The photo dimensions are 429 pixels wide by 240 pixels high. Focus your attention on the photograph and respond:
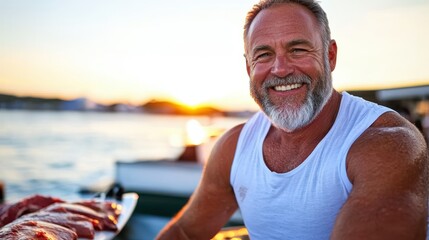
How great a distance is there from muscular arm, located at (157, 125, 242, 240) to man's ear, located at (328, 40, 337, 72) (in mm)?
666

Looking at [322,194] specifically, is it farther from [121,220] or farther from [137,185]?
[137,185]

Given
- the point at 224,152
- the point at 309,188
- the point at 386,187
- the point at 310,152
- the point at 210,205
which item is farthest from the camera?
the point at 210,205

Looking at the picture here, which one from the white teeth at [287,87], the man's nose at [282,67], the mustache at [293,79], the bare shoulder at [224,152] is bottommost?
the bare shoulder at [224,152]

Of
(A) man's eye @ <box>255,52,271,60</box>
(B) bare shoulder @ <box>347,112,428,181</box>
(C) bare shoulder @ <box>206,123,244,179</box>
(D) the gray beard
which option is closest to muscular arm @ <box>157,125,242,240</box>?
(C) bare shoulder @ <box>206,123,244,179</box>

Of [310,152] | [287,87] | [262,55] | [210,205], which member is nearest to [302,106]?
[287,87]

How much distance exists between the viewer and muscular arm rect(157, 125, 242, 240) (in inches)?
94.8

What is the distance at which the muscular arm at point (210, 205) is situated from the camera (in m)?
2.41

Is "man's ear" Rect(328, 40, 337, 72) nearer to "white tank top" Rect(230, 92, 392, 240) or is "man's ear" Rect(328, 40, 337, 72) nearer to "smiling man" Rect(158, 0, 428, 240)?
"smiling man" Rect(158, 0, 428, 240)

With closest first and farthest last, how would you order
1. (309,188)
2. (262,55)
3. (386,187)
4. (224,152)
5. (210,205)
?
(386,187), (309,188), (262,55), (224,152), (210,205)

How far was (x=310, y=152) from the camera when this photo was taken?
1.89 meters

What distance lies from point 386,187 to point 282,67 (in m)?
0.76

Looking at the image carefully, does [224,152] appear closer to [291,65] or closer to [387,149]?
[291,65]

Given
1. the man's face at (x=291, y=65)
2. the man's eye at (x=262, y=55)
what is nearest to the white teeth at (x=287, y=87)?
the man's face at (x=291, y=65)

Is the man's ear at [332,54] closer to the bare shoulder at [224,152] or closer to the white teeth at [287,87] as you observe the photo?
the white teeth at [287,87]
